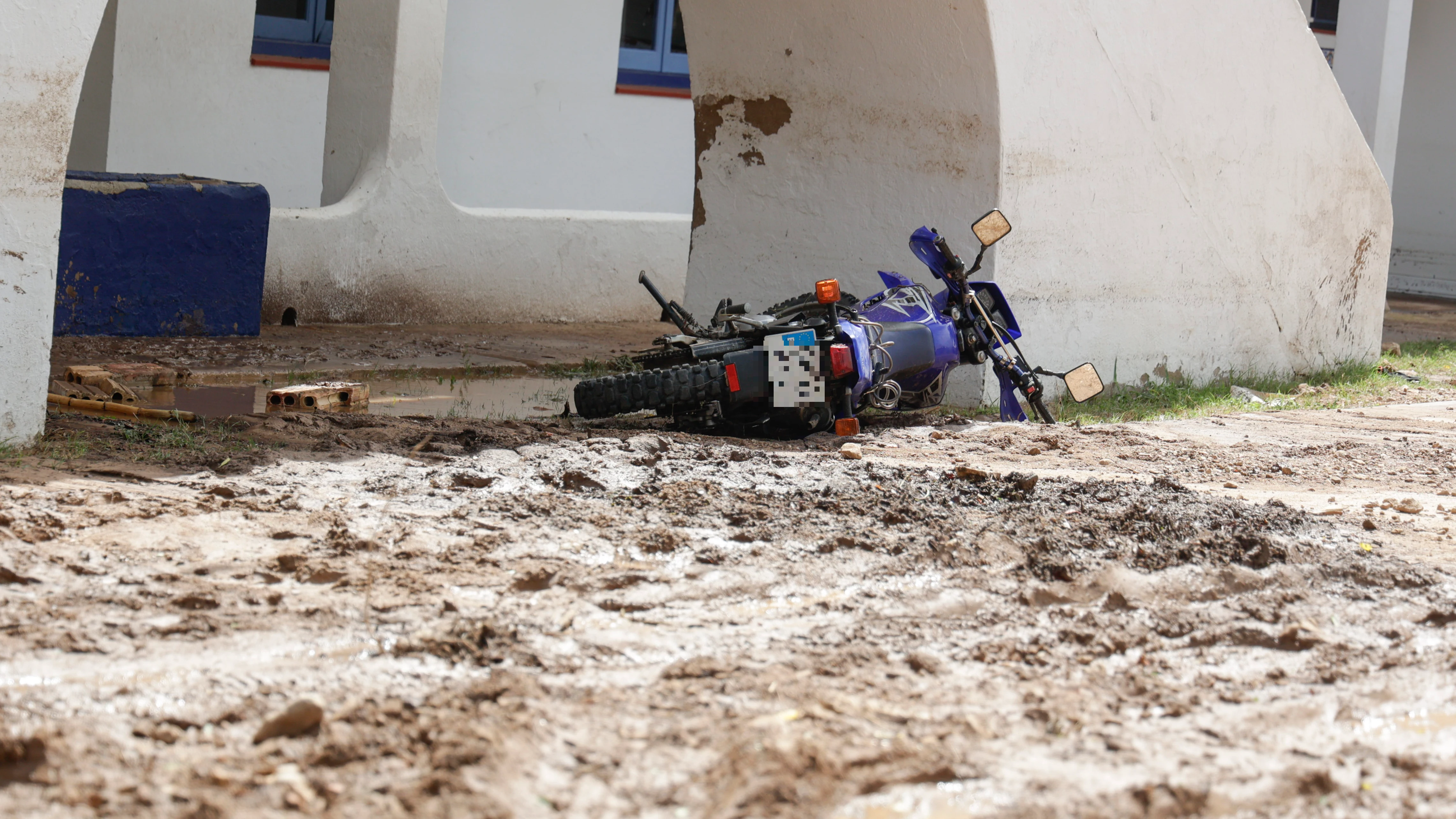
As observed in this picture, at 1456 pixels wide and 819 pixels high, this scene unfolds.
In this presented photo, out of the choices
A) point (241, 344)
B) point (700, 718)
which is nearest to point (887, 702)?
point (700, 718)

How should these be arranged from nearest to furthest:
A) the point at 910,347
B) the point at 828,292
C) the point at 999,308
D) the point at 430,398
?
the point at 828,292, the point at 910,347, the point at 999,308, the point at 430,398

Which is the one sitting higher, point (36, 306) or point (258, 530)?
point (36, 306)

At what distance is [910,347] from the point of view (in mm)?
5617

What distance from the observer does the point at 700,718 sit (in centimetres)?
247

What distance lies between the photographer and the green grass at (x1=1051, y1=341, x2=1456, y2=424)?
22.3ft

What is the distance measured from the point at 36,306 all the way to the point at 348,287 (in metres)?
4.47

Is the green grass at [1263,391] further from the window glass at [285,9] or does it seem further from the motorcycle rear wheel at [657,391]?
the window glass at [285,9]

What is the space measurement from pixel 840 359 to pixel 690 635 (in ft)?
8.14

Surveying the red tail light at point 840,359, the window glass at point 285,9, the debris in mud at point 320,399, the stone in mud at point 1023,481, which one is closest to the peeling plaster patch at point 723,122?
the red tail light at point 840,359

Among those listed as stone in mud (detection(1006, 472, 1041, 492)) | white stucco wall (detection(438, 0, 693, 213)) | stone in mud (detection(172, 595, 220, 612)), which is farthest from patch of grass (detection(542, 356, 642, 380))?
stone in mud (detection(172, 595, 220, 612))

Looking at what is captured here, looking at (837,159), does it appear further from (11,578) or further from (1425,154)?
(1425,154)

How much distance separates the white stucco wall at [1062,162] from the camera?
6.71 meters

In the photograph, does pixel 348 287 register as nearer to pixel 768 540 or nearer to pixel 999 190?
pixel 999 190

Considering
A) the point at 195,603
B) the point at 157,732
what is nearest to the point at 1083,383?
the point at 195,603
